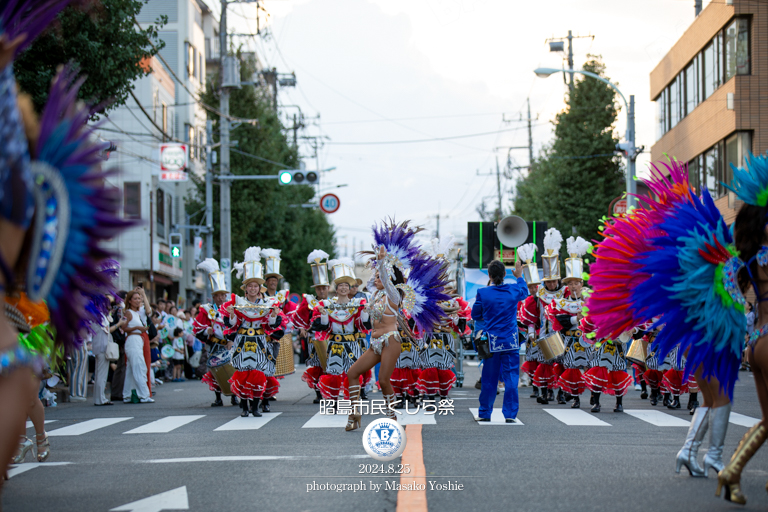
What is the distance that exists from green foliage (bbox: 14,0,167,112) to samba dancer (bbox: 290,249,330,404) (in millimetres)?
3983

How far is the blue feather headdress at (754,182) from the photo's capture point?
228 inches

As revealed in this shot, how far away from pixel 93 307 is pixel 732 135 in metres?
24.9

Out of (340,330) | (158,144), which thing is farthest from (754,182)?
(158,144)

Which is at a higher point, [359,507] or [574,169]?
[574,169]

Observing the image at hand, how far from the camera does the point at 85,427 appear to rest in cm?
1118

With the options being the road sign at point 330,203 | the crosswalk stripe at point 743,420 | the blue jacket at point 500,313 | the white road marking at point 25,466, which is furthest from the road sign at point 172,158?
the white road marking at point 25,466

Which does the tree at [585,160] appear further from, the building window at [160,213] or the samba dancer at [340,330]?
the samba dancer at [340,330]

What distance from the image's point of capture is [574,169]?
39469mm

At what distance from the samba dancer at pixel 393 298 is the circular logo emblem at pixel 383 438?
9.29ft

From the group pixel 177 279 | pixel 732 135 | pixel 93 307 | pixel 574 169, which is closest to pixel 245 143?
pixel 177 279

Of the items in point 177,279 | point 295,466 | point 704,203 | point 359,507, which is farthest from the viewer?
point 177,279

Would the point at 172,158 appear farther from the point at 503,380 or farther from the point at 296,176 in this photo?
the point at 503,380

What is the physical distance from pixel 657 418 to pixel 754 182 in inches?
239

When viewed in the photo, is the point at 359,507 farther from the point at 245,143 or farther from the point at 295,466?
the point at 245,143
